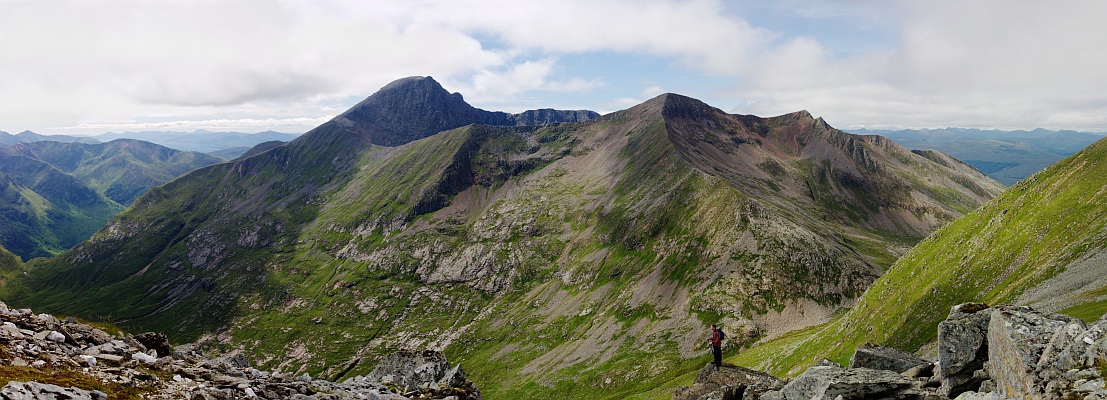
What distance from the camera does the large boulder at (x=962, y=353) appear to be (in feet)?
84.3

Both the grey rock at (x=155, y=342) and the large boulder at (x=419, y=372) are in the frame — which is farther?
the large boulder at (x=419, y=372)

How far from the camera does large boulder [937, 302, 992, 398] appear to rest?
25688mm

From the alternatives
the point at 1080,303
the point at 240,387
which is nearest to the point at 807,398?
the point at 240,387

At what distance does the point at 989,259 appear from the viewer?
245 feet

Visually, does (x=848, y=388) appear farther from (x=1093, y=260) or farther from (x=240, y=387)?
(x=1093, y=260)

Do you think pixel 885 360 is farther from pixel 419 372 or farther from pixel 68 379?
pixel 68 379

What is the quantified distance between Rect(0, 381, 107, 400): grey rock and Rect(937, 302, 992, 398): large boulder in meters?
42.3

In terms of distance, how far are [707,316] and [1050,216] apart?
113 meters

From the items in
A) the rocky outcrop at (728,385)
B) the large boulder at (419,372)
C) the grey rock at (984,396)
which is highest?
the grey rock at (984,396)

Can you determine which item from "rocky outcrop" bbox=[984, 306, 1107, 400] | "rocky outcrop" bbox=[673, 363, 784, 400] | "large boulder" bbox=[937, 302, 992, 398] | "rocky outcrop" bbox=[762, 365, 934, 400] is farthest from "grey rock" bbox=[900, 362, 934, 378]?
"rocky outcrop" bbox=[673, 363, 784, 400]

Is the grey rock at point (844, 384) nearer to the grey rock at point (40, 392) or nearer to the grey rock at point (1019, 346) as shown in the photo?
the grey rock at point (1019, 346)

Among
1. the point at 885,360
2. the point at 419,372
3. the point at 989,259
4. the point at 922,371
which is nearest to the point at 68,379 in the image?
the point at 419,372

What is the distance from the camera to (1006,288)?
2596 inches

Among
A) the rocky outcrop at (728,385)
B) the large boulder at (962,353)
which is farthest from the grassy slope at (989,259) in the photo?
the large boulder at (962,353)
